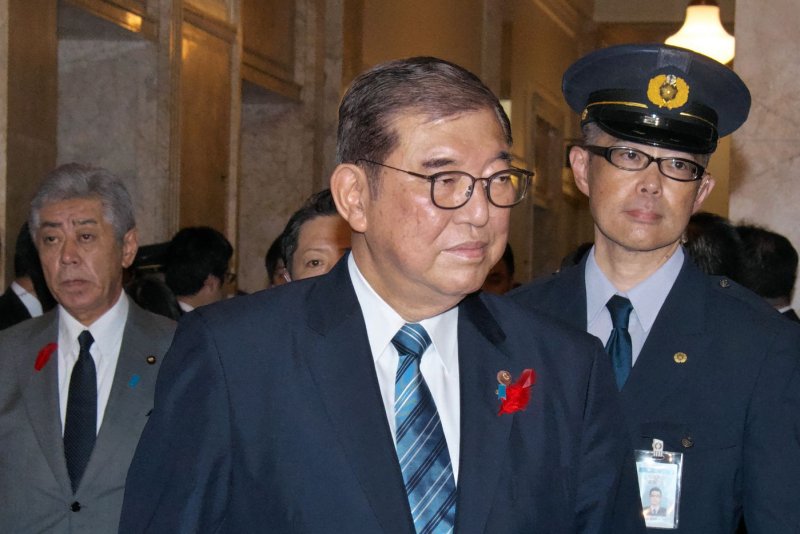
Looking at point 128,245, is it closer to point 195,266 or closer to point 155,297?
point 155,297

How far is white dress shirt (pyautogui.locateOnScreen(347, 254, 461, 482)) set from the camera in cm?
214

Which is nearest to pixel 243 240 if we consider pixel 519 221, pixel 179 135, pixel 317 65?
pixel 317 65

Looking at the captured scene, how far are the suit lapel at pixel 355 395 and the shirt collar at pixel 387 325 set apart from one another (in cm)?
3

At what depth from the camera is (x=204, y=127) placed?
9844 mm

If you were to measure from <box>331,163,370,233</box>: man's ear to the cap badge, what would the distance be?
0.95 metres

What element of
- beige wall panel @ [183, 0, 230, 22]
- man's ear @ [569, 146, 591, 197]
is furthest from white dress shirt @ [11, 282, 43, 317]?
beige wall panel @ [183, 0, 230, 22]

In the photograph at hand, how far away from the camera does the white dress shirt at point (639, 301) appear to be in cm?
291

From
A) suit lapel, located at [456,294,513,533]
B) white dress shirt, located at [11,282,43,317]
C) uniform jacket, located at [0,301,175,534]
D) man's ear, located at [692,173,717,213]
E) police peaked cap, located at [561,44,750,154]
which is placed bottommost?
→ uniform jacket, located at [0,301,175,534]

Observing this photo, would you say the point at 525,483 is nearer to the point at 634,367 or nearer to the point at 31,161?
the point at 634,367

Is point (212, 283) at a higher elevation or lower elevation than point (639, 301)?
lower

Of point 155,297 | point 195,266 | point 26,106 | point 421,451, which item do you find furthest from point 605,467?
point 26,106

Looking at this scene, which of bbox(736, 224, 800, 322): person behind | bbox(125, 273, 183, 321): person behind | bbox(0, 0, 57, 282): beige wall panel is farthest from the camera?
bbox(0, 0, 57, 282): beige wall panel

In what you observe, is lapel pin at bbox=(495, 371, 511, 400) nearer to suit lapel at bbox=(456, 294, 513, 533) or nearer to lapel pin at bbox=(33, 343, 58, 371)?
suit lapel at bbox=(456, 294, 513, 533)

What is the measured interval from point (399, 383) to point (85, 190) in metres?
2.07
